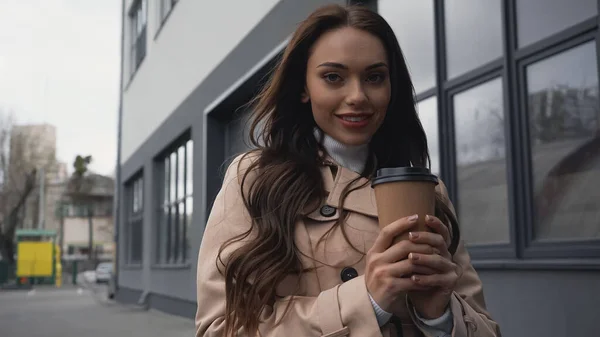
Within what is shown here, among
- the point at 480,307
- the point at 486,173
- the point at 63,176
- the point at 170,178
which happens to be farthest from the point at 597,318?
the point at 63,176

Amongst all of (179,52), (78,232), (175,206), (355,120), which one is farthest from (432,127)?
(78,232)

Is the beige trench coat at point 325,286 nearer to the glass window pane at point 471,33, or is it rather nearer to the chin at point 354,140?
the chin at point 354,140

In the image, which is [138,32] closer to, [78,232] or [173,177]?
[173,177]

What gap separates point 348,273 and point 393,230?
29 cm

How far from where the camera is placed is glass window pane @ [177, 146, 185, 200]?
14125 mm

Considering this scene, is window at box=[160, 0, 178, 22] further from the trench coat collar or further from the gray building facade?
the trench coat collar

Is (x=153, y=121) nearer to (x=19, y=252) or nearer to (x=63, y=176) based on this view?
(x=19, y=252)

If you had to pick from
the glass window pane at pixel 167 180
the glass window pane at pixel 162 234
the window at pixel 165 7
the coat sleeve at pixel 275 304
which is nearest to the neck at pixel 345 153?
the coat sleeve at pixel 275 304

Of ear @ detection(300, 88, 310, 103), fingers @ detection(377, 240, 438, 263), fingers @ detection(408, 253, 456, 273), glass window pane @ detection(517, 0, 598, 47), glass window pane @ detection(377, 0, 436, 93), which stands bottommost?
fingers @ detection(408, 253, 456, 273)

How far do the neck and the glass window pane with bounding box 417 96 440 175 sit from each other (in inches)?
143

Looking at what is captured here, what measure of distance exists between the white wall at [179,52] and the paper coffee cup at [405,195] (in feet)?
23.3

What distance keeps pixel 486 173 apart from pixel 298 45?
3.32 meters

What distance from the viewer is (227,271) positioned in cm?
174

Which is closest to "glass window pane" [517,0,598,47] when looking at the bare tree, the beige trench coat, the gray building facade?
the gray building facade
